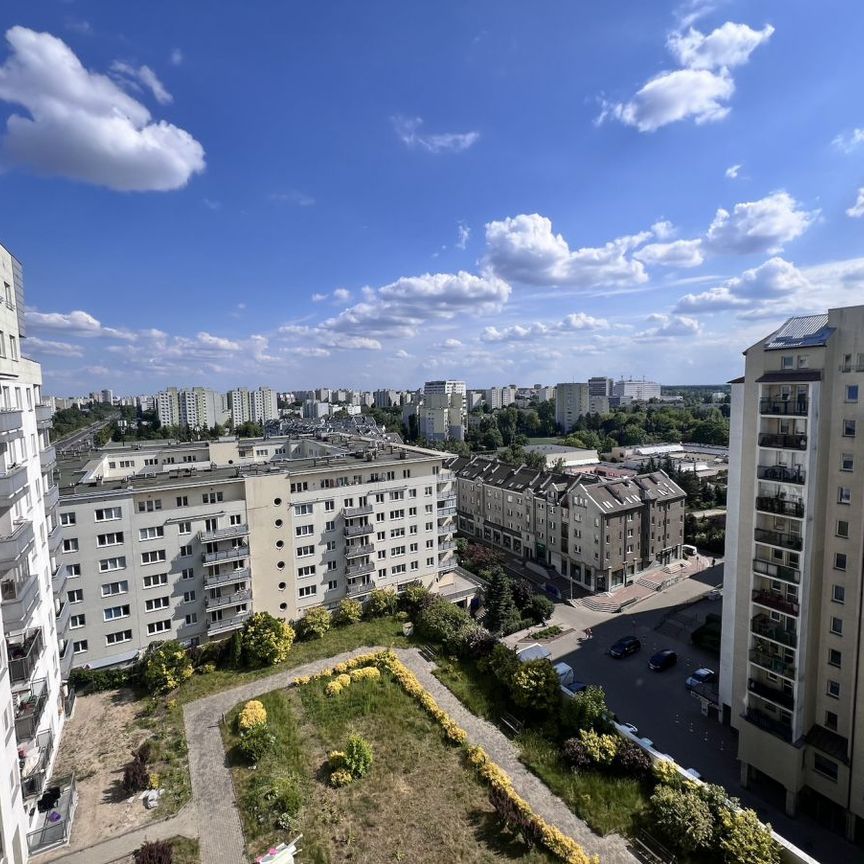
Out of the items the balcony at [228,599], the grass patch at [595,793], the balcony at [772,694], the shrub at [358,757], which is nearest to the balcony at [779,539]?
the balcony at [772,694]

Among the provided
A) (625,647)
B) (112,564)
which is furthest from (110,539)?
(625,647)

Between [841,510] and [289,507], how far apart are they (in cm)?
3178

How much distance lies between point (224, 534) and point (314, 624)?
8879 mm

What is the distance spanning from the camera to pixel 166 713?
86.4ft

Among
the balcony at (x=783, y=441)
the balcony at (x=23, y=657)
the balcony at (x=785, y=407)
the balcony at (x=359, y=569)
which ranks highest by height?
the balcony at (x=785, y=407)

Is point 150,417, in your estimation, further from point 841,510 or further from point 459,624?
point 841,510

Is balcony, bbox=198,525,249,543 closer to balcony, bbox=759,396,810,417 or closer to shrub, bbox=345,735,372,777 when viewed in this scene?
shrub, bbox=345,735,372,777

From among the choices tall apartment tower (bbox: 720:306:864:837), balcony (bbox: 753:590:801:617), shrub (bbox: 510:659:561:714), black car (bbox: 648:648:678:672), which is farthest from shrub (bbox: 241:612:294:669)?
balcony (bbox: 753:590:801:617)

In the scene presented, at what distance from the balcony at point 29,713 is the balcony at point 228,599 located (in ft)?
43.3

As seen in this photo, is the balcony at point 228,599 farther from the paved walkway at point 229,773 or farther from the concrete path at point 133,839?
the concrete path at point 133,839

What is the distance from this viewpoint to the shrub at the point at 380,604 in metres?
36.7

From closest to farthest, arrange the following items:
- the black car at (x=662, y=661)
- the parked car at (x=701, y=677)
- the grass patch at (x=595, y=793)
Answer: the grass patch at (x=595, y=793), the parked car at (x=701, y=677), the black car at (x=662, y=661)

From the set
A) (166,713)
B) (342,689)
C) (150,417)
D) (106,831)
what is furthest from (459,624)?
(150,417)

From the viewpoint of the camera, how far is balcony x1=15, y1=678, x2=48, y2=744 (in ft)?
52.8
